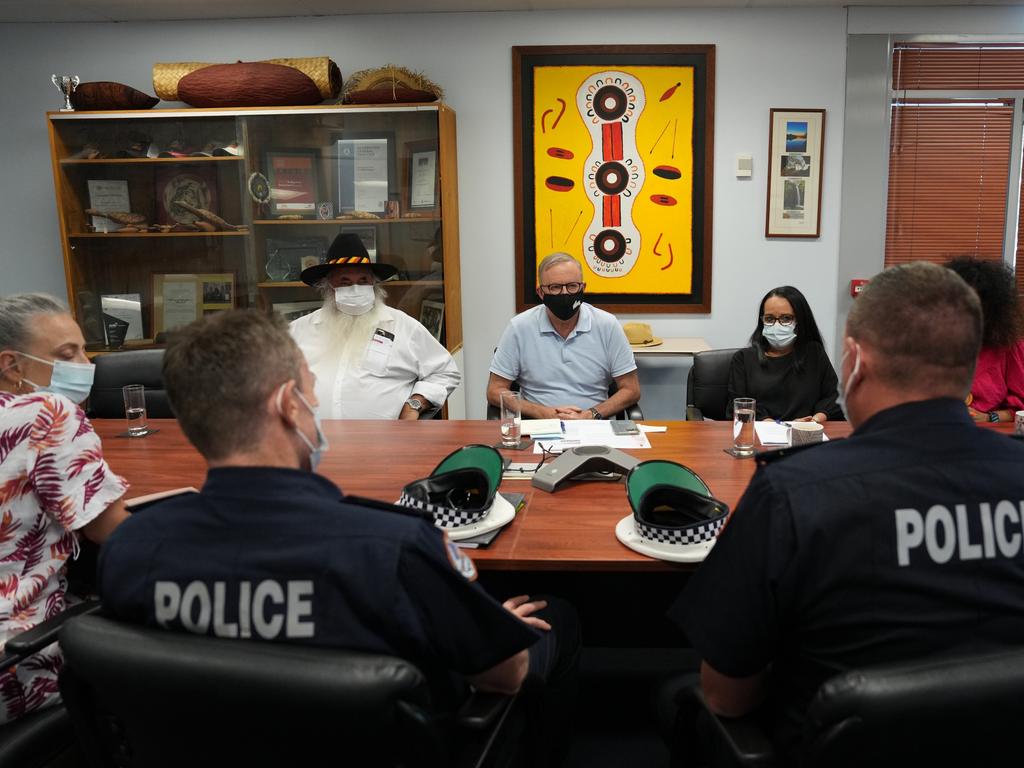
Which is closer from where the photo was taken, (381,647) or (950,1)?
(381,647)

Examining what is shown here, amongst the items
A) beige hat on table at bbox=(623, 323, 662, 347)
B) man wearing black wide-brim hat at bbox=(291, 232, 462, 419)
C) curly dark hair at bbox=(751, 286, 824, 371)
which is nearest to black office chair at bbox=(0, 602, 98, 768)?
man wearing black wide-brim hat at bbox=(291, 232, 462, 419)

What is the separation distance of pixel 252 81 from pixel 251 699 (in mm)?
3720

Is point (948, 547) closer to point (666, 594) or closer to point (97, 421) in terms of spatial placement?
point (666, 594)

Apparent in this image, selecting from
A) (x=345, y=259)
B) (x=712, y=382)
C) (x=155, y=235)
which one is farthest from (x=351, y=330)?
(x=155, y=235)

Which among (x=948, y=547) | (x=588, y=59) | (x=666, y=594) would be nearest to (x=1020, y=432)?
(x=666, y=594)

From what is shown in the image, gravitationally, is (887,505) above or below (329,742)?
above

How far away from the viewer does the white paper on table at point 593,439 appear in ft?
7.54

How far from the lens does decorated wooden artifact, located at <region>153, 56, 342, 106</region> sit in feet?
12.7

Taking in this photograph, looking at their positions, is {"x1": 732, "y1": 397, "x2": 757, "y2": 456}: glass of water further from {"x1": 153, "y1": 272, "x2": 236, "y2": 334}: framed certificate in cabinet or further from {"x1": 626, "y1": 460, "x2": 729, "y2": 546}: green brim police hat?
{"x1": 153, "y1": 272, "x2": 236, "y2": 334}: framed certificate in cabinet

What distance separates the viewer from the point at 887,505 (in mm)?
1008

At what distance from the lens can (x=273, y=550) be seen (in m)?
0.97

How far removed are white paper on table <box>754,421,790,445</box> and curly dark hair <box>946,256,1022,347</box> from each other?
86 centimetres

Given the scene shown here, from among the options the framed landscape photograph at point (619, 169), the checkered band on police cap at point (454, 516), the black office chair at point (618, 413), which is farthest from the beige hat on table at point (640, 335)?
the checkered band on police cap at point (454, 516)

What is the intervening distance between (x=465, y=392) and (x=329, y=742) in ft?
11.8
